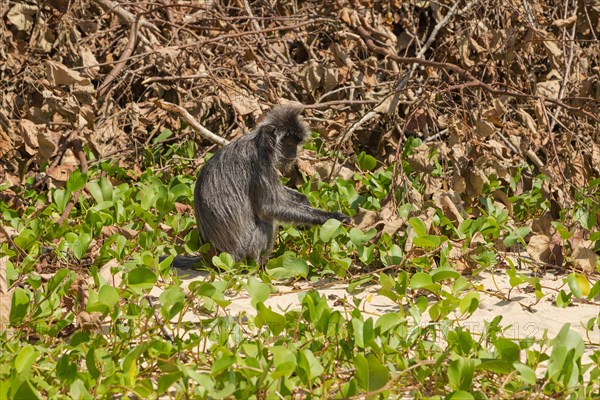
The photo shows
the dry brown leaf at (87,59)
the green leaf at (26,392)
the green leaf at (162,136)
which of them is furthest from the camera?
the green leaf at (162,136)

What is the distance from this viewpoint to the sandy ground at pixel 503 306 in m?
4.54

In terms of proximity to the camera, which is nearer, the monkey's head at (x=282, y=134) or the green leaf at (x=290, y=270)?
the green leaf at (x=290, y=270)

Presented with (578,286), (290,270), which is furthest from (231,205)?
(578,286)

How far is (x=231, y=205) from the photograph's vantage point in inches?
228

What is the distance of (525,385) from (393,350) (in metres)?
0.59

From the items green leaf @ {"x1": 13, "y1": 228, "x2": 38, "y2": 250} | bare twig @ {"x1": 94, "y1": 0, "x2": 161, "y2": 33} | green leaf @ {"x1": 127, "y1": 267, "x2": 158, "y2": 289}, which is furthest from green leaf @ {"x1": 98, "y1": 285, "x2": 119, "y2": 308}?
bare twig @ {"x1": 94, "y1": 0, "x2": 161, "y2": 33}

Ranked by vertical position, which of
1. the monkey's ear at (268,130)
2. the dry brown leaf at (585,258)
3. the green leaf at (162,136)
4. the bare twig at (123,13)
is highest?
the bare twig at (123,13)

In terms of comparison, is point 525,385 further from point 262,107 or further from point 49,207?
point 262,107

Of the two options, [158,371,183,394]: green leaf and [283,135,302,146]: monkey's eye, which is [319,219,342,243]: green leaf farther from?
[158,371,183,394]: green leaf

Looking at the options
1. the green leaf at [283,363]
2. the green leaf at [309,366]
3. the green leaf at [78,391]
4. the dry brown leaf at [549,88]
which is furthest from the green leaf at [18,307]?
the dry brown leaf at [549,88]

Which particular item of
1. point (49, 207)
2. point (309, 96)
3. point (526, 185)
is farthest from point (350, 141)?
point (49, 207)

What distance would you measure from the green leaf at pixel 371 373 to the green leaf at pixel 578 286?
1.69 metres

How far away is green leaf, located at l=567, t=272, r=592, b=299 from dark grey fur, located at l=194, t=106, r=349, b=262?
1.72 m

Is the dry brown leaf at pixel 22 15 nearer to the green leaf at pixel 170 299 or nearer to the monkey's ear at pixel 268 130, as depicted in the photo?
the monkey's ear at pixel 268 130
